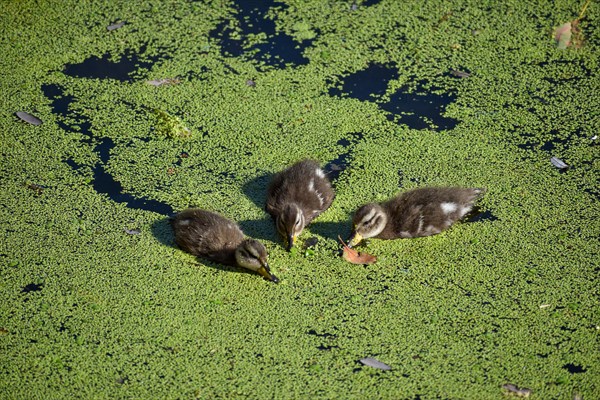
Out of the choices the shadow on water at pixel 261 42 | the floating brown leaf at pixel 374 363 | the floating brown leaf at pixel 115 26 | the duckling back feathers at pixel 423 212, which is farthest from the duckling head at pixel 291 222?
the floating brown leaf at pixel 115 26

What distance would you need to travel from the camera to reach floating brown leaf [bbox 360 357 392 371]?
4.66 metres

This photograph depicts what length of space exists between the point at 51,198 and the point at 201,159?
3.38 feet

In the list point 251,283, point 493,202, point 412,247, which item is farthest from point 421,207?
point 251,283

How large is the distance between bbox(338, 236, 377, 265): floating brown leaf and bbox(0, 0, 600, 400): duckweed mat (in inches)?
3.0

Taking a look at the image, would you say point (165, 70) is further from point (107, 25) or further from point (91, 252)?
point (91, 252)

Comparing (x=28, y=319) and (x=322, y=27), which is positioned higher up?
(x=322, y=27)

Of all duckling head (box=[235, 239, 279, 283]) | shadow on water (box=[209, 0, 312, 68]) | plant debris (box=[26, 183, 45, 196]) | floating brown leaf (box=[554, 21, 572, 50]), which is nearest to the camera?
duckling head (box=[235, 239, 279, 283])

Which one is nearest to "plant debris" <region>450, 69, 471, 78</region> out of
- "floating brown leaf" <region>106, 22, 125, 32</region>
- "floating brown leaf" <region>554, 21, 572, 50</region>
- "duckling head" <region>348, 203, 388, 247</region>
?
"floating brown leaf" <region>554, 21, 572, 50</region>

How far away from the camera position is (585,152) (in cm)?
627

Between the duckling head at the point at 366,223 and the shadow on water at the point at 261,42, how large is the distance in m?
2.12

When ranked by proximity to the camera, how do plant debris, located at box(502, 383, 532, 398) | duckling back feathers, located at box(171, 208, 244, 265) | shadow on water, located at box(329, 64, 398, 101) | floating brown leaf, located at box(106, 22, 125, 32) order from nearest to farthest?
1. plant debris, located at box(502, 383, 532, 398)
2. duckling back feathers, located at box(171, 208, 244, 265)
3. shadow on water, located at box(329, 64, 398, 101)
4. floating brown leaf, located at box(106, 22, 125, 32)

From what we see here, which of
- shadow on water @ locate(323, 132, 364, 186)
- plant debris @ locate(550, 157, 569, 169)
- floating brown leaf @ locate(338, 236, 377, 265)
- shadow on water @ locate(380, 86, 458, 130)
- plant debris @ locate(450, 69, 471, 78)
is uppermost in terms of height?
plant debris @ locate(450, 69, 471, 78)

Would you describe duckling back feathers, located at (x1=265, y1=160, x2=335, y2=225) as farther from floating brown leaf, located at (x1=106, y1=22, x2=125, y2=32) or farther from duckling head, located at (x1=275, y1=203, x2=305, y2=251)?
floating brown leaf, located at (x1=106, y1=22, x2=125, y2=32)

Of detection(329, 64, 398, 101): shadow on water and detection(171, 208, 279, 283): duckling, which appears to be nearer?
detection(171, 208, 279, 283): duckling
